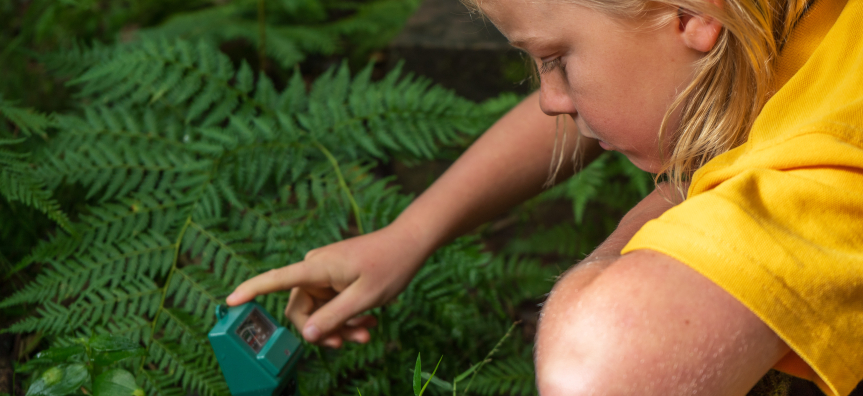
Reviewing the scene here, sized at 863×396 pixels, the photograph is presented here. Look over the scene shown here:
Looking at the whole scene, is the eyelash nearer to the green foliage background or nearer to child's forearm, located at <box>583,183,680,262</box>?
child's forearm, located at <box>583,183,680,262</box>

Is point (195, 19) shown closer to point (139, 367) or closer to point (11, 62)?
point (11, 62)

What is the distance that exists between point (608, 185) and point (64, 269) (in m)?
1.89

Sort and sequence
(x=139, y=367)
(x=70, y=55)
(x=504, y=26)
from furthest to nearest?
1. (x=70, y=55)
2. (x=139, y=367)
3. (x=504, y=26)

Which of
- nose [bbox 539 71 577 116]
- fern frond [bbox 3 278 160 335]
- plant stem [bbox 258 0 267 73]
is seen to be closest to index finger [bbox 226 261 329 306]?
fern frond [bbox 3 278 160 335]

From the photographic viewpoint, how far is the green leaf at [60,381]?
3.29 feet

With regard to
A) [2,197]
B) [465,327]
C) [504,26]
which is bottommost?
[465,327]

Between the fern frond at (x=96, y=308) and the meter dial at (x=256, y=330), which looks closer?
the meter dial at (x=256, y=330)

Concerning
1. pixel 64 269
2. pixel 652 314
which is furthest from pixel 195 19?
pixel 652 314

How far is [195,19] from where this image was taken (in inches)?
112

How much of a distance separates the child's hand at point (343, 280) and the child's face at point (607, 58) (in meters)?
0.59

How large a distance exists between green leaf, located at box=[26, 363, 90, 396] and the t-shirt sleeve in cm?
96

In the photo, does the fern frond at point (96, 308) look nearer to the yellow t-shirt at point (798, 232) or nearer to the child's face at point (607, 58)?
the child's face at point (607, 58)

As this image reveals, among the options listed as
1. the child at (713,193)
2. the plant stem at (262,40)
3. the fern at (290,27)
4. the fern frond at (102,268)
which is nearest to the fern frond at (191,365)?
the fern frond at (102,268)

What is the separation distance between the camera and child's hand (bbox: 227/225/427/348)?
52.3 inches
